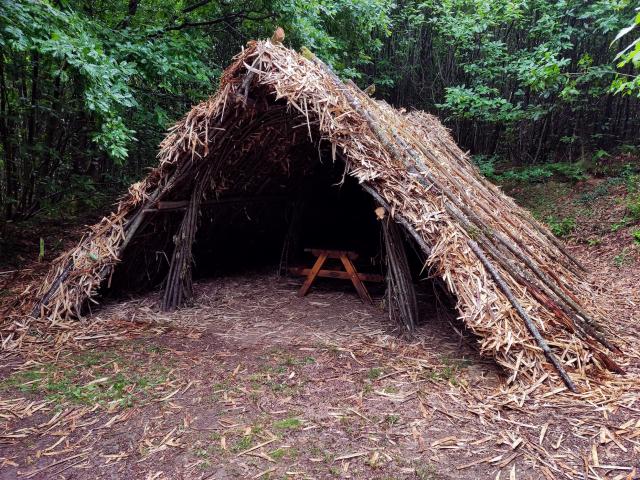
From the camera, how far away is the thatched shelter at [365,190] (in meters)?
3.22

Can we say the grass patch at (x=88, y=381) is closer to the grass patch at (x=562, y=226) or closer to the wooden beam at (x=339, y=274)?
the wooden beam at (x=339, y=274)

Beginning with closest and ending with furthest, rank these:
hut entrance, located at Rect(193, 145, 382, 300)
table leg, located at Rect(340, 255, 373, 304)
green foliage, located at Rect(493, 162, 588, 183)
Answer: table leg, located at Rect(340, 255, 373, 304) < hut entrance, located at Rect(193, 145, 382, 300) < green foliage, located at Rect(493, 162, 588, 183)

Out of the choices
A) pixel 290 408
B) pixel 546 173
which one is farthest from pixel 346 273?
pixel 546 173

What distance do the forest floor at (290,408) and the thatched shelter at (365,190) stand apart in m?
0.34

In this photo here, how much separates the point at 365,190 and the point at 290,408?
92.2 inches

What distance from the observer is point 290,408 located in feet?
9.66

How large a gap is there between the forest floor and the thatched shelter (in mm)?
340

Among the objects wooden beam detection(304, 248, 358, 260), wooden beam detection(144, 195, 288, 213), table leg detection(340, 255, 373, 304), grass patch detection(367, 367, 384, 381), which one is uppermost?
wooden beam detection(144, 195, 288, 213)

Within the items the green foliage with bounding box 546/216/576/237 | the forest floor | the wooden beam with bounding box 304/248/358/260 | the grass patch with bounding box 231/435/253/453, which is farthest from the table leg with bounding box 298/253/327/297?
the green foliage with bounding box 546/216/576/237

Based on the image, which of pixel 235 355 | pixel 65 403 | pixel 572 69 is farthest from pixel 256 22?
pixel 572 69

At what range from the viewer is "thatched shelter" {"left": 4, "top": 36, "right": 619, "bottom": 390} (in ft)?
10.6

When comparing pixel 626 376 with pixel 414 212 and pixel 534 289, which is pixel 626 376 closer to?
pixel 534 289

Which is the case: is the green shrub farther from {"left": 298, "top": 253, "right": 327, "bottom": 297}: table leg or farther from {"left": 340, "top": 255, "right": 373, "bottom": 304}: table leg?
{"left": 298, "top": 253, "right": 327, "bottom": 297}: table leg

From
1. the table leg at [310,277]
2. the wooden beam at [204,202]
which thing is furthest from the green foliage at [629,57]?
the wooden beam at [204,202]
